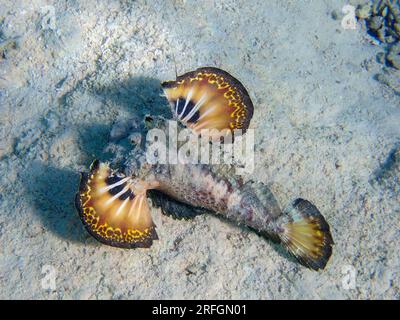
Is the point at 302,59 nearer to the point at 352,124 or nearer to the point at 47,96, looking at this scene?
the point at 352,124

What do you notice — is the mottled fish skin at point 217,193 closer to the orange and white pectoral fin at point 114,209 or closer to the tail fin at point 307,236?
the tail fin at point 307,236

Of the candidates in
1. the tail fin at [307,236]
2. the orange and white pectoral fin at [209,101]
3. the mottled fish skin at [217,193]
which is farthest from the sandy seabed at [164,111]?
the orange and white pectoral fin at [209,101]

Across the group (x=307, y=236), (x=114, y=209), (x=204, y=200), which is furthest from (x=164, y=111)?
(x=307, y=236)

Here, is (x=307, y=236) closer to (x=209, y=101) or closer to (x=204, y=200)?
(x=204, y=200)

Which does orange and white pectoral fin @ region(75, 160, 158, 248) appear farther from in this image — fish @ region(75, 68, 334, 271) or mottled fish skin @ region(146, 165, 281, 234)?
mottled fish skin @ region(146, 165, 281, 234)

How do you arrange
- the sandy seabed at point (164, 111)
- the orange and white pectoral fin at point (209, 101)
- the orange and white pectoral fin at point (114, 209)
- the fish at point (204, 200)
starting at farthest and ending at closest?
the orange and white pectoral fin at point (209, 101) → the sandy seabed at point (164, 111) → the fish at point (204, 200) → the orange and white pectoral fin at point (114, 209)

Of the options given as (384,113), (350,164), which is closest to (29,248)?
(350,164)

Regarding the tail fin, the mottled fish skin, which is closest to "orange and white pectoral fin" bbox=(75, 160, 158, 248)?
the mottled fish skin

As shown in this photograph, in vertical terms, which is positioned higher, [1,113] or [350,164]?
[350,164]
